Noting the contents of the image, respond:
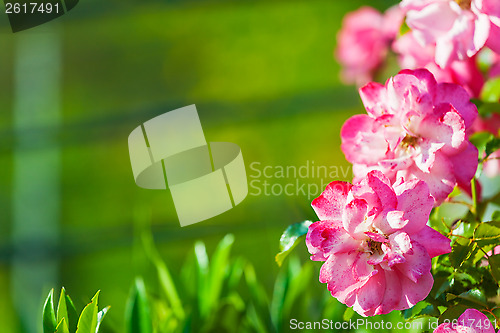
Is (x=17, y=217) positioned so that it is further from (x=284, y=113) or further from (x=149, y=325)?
(x=149, y=325)

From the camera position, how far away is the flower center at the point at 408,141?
0.51 meters

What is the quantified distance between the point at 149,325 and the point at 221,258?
0.20 m

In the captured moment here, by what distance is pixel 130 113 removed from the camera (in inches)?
94.3

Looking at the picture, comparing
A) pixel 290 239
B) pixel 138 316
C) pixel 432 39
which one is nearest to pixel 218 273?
pixel 138 316

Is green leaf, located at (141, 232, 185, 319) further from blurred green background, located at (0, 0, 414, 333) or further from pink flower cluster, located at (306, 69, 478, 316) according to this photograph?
blurred green background, located at (0, 0, 414, 333)

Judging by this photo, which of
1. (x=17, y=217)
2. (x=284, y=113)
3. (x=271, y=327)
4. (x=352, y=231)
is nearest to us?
(x=352, y=231)

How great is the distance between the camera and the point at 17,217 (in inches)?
89.9

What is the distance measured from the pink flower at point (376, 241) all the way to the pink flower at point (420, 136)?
42 millimetres

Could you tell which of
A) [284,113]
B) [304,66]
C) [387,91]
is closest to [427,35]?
[387,91]

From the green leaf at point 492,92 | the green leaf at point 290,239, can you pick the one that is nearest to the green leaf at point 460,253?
the green leaf at point 290,239

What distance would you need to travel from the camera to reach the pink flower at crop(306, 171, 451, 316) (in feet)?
1.47

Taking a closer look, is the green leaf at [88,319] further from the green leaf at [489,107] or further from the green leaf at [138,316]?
the green leaf at [489,107]

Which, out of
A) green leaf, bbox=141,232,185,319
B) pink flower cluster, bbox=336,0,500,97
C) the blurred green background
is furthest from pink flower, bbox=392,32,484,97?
the blurred green background

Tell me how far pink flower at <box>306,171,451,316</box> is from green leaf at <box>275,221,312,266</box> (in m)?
0.06
